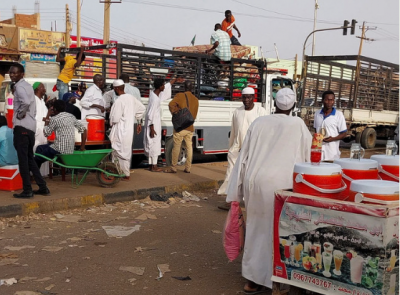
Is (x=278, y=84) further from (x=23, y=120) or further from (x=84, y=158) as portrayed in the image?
(x=23, y=120)

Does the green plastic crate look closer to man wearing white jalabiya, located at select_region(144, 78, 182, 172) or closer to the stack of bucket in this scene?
man wearing white jalabiya, located at select_region(144, 78, 182, 172)

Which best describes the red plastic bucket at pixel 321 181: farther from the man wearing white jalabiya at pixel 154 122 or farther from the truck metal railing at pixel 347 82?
the truck metal railing at pixel 347 82

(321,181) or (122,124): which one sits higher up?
(321,181)

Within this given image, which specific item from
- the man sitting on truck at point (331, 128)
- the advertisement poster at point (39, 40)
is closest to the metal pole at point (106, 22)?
the advertisement poster at point (39, 40)

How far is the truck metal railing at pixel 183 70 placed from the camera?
10.6 meters

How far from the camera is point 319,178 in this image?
3.57 m

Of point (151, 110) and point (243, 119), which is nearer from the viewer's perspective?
point (243, 119)

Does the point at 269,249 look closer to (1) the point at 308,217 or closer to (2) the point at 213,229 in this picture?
(1) the point at 308,217

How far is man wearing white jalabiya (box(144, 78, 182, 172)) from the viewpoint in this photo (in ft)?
33.3

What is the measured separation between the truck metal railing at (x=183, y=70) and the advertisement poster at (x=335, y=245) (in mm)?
7320

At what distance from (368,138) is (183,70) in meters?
11.6

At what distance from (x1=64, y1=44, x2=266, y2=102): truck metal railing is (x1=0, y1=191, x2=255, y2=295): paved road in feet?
12.3

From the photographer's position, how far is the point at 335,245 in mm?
3371

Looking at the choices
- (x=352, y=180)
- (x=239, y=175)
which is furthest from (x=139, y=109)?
(x=352, y=180)
